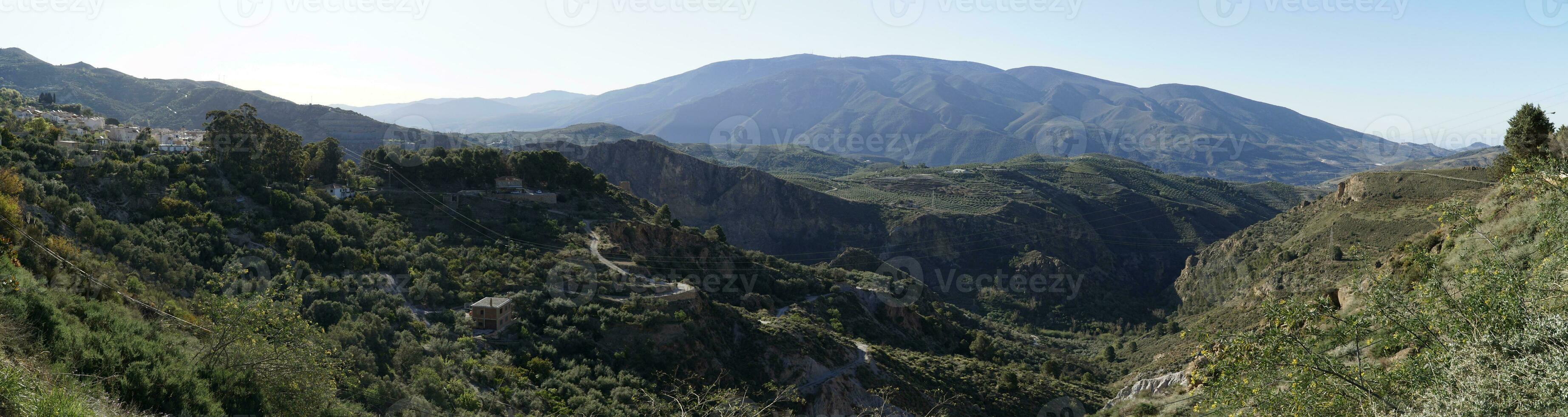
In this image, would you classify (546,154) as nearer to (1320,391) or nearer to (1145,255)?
(1320,391)

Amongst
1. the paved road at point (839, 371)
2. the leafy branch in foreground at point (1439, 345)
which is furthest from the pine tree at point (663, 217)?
the leafy branch in foreground at point (1439, 345)

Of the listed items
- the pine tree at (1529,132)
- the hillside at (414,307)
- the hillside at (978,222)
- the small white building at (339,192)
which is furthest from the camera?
the hillside at (978,222)

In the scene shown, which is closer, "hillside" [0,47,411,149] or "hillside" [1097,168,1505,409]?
"hillside" [1097,168,1505,409]

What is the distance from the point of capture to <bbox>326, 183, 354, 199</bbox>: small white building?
119 ft

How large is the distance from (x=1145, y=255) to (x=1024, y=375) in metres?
60.2

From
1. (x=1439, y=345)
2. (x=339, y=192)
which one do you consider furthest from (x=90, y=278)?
(x=1439, y=345)

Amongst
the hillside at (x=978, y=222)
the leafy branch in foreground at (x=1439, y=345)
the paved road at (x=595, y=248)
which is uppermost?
the leafy branch in foreground at (x=1439, y=345)

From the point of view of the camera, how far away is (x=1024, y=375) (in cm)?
3478

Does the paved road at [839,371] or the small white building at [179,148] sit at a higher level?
the small white building at [179,148]

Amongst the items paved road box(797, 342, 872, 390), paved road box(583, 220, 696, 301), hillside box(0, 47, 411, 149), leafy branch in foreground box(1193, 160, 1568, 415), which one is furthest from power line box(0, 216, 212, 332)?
hillside box(0, 47, 411, 149)

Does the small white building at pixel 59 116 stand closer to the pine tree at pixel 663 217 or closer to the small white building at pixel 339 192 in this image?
the small white building at pixel 339 192

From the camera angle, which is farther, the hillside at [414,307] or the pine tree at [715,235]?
the pine tree at [715,235]

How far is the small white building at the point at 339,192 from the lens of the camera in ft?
119

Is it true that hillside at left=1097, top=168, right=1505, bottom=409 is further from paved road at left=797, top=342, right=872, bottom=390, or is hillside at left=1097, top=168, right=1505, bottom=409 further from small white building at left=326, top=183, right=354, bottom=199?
small white building at left=326, top=183, right=354, bottom=199
